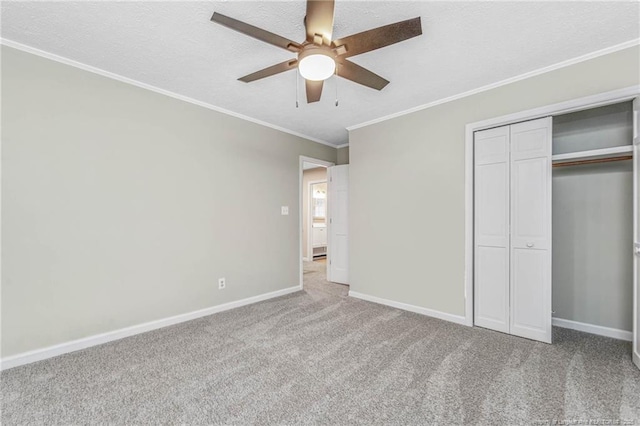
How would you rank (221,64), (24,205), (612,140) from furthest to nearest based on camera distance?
(612,140)
(221,64)
(24,205)

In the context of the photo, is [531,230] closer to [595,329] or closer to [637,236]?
Answer: [637,236]

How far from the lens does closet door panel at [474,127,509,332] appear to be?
287 centimetres

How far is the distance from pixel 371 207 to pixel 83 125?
321cm

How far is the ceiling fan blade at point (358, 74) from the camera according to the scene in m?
1.96

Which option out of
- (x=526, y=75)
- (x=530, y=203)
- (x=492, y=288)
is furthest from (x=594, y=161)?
(x=492, y=288)

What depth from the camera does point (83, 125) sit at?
2557 mm

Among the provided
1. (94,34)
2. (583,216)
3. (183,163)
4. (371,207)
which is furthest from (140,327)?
(583,216)

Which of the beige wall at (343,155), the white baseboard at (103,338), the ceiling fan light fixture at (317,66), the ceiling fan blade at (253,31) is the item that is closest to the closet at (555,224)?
the ceiling fan light fixture at (317,66)

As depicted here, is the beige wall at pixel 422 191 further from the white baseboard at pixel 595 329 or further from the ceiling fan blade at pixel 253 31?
the ceiling fan blade at pixel 253 31

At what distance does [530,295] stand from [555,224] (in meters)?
0.93

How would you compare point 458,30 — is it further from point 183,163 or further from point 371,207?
point 183,163

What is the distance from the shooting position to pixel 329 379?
209 centimetres

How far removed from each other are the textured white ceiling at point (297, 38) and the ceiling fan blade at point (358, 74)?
0.96ft

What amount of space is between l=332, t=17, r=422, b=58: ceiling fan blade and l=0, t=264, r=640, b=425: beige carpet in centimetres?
222
